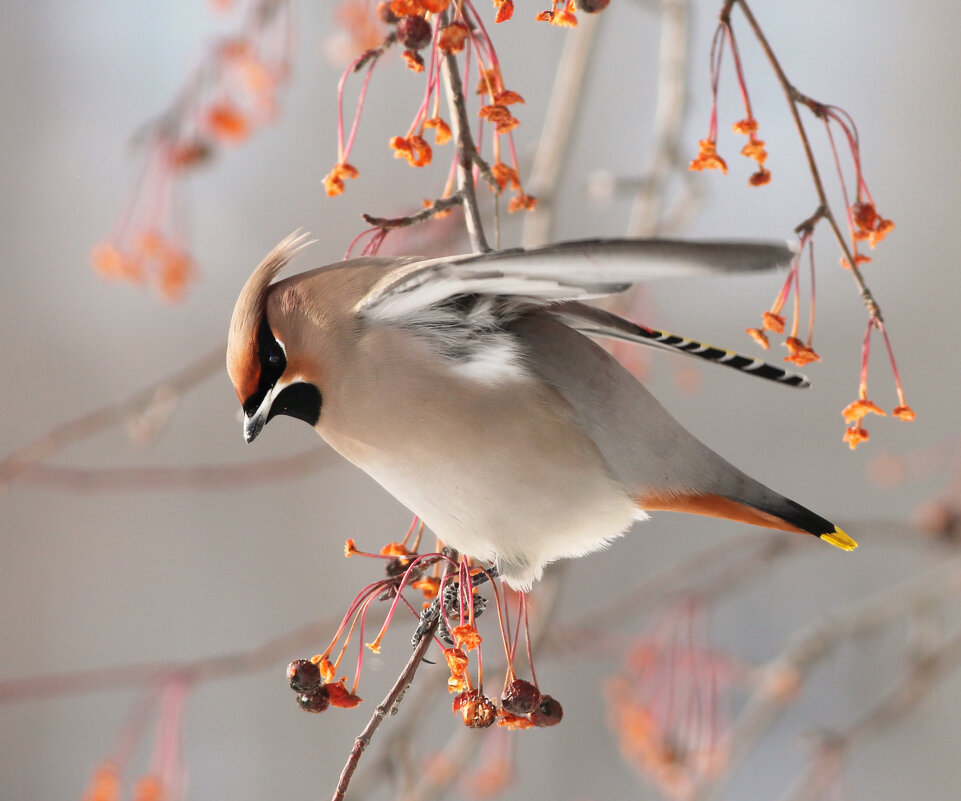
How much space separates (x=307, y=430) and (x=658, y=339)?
2759 millimetres

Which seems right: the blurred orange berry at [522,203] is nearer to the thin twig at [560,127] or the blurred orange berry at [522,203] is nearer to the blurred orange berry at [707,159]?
the blurred orange berry at [707,159]

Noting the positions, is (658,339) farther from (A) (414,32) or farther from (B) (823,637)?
(B) (823,637)

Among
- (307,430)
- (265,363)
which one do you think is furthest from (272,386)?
(307,430)

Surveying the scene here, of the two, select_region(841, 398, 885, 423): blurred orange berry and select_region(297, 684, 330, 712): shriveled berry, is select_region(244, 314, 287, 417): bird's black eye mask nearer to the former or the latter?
select_region(297, 684, 330, 712): shriveled berry

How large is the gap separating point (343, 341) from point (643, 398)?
0.35m

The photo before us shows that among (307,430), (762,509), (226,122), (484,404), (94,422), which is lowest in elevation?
(307,430)

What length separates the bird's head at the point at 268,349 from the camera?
113 cm

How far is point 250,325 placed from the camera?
1.13 m

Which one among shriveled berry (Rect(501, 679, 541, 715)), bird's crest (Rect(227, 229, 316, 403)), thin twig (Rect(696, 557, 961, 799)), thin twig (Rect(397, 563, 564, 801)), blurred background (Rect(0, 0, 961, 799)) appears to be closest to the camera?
shriveled berry (Rect(501, 679, 541, 715))

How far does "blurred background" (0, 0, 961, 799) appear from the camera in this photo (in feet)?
12.0

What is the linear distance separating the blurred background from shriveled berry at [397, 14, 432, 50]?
8.11 ft

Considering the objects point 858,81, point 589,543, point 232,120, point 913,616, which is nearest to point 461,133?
point 589,543

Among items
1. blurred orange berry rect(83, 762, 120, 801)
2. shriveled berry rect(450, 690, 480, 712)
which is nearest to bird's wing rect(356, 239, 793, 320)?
shriveled berry rect(450, 690, 480, 712)

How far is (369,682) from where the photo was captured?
11.9 ft
